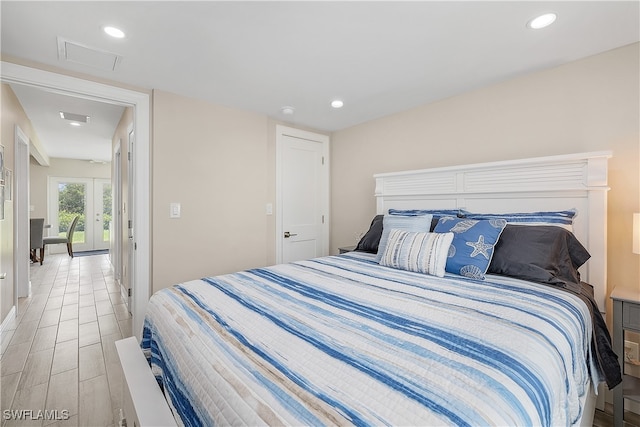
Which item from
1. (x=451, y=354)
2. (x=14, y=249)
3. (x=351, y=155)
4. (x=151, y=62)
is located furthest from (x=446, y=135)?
(x=14, y=249)

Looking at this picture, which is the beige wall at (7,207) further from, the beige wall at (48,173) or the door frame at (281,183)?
the beige wall at (48,173)

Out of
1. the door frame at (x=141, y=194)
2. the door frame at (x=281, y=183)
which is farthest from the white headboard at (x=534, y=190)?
the door frame at (x=141, y=194)

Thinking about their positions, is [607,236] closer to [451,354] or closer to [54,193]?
[451,354]

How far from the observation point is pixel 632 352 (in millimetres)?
1830

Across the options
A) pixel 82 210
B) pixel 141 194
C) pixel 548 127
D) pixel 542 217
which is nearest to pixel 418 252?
pixel 542 217

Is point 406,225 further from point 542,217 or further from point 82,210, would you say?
point 82,210

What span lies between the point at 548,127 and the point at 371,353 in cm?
226

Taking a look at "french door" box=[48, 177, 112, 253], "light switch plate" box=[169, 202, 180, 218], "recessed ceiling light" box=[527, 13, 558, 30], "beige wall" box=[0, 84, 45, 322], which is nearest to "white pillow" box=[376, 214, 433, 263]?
"recessed ceiling light" box=[527, 13, 558, 30]

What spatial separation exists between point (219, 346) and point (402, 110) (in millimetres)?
2859

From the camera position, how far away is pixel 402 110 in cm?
306

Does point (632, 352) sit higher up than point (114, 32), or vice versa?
point (114, 32)

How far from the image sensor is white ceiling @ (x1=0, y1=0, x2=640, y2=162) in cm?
151

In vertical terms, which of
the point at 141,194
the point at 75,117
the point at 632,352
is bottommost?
the point at 632,352

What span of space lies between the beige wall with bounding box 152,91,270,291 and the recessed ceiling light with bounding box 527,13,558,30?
2.40 m
